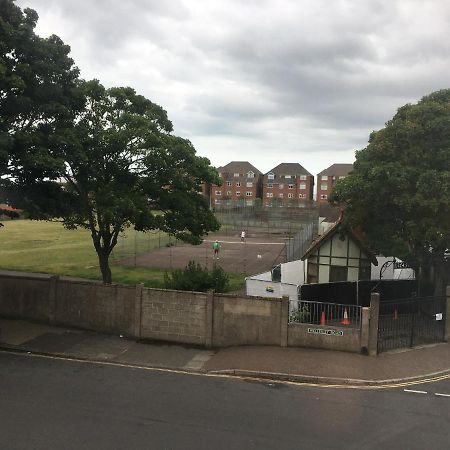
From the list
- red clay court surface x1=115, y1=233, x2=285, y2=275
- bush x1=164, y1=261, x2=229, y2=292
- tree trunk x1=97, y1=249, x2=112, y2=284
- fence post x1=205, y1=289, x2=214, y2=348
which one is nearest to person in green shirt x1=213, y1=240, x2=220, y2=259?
red clay court surface x1=115, y1=233, x2=285, y2=275

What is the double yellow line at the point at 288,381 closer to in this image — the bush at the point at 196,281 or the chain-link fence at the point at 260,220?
the bush at the point at 196,281

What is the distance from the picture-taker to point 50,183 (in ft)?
57.0

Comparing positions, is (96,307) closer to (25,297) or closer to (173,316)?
(173,316)

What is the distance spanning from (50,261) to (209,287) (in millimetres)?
19391

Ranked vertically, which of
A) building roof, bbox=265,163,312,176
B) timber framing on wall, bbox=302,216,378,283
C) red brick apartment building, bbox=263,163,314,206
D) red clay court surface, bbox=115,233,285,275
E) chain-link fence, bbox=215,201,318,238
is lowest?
→ red clay court surface, bbox=115,233,285,275

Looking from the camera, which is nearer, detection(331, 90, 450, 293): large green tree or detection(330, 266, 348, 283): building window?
detection(331, 90, 450, 293): large green tree

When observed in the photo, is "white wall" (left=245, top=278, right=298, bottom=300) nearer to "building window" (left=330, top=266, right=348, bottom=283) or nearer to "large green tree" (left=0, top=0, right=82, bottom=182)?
"building window" (left=330, top=266, right=348, bottom=283)

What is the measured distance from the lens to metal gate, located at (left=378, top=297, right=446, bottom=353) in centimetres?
1531

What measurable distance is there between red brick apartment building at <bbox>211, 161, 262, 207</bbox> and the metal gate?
101m

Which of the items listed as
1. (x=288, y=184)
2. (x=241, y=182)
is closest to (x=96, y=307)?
(x=241, y=182)

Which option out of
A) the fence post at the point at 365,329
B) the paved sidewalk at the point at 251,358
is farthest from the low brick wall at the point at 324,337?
the paved sidewalk at the point at 251,358

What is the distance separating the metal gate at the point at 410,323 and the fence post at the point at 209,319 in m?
5.38

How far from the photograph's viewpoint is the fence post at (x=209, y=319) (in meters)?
15.4

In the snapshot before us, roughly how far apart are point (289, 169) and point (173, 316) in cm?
10543
